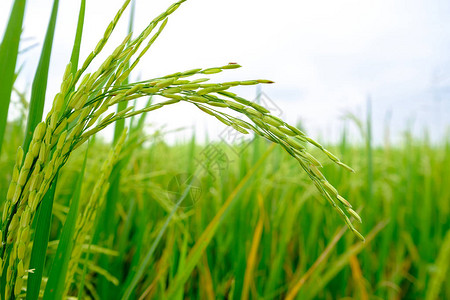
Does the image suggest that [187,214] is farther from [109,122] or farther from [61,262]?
[109,122]

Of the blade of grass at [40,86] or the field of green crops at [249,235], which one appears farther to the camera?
the field of green crops at [249,235]

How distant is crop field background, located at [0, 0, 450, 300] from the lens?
1.37 ft

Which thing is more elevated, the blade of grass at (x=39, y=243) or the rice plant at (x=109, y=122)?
the rice plant at (x=109, y=122)

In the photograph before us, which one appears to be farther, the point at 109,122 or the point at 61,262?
the point at 61,262

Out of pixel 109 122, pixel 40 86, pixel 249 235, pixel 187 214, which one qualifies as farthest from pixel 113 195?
pixel 249 235

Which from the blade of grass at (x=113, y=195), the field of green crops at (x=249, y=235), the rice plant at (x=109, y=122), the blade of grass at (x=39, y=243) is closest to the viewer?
the rice plant at (x=109, y=122)

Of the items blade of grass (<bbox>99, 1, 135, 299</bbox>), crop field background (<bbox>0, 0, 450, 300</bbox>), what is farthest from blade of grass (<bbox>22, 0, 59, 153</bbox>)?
blade of grass (<bbox>99, 1, 135, 299</bbox>)

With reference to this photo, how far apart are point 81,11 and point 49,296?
1.42 ft

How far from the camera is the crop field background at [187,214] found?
1.37ft

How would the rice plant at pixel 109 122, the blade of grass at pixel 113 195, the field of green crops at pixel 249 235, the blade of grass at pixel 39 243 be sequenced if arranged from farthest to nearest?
the field of green crops at pixel 249 235
the blade of grass at pixel 113 195
the blade of grass at pixel 39 243
the rice plant at pixel 109 122

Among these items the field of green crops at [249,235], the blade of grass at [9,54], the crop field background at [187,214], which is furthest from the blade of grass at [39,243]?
the field of green crops at [249,235]

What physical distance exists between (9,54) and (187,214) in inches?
29.5

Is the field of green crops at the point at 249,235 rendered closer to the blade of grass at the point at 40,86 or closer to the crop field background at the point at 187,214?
the crop field background at the point at 187,214

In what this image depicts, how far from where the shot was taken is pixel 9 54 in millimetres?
554
